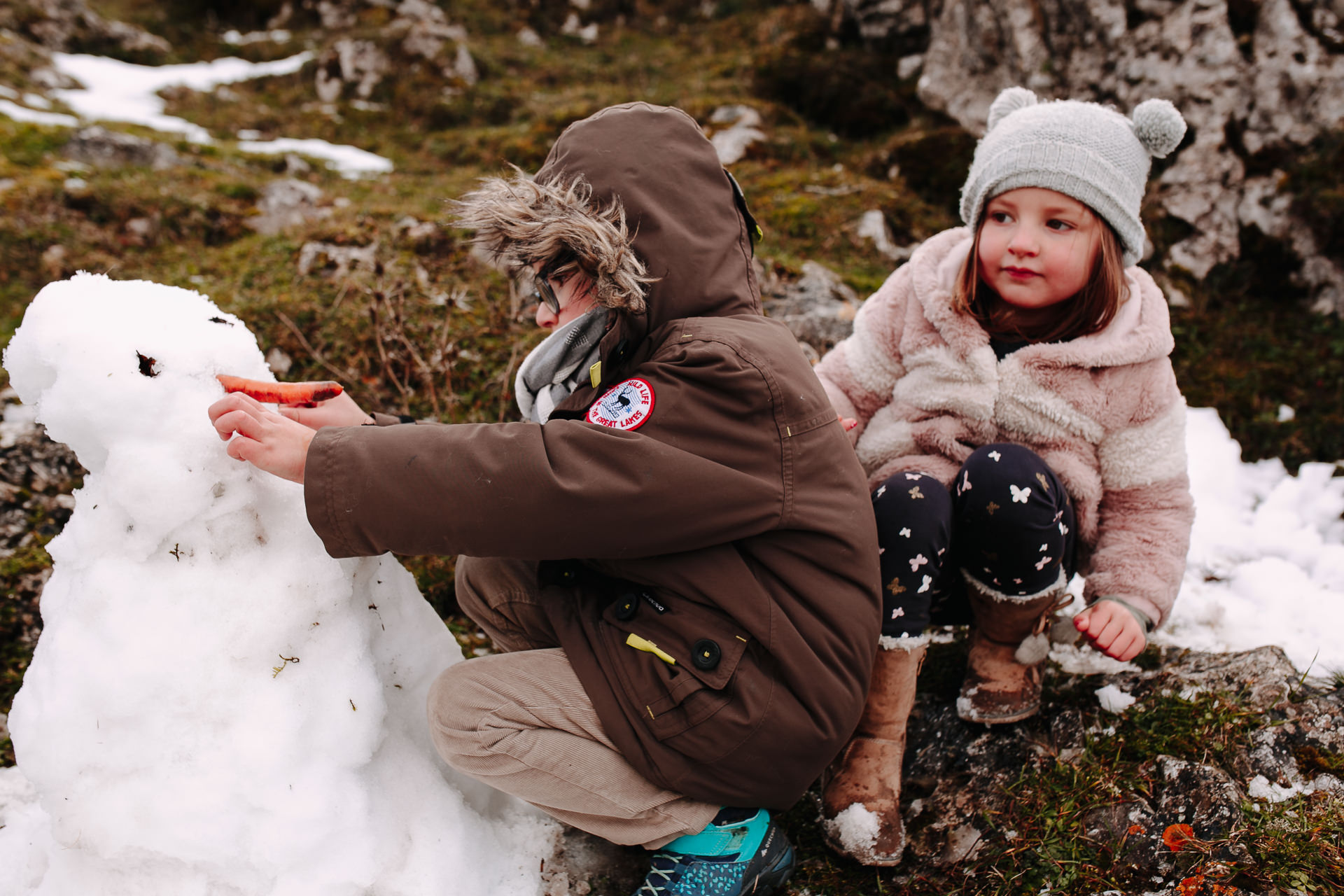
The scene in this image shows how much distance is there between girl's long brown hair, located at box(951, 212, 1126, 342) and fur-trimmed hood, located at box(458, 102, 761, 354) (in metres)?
0.84

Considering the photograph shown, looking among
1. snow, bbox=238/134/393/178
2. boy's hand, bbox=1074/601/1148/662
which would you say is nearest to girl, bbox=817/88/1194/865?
boy's hand, bbox=1074/601/1148/662

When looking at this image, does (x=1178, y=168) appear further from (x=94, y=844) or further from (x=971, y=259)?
(x=94, y=844)

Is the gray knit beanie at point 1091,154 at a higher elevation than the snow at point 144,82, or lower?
higher

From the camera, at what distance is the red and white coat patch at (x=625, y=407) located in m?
1.64

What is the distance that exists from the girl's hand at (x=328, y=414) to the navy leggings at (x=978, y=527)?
56.1 inches

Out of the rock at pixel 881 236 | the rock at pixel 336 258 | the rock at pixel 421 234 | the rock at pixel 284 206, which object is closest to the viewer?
the rock at pixel 336 258

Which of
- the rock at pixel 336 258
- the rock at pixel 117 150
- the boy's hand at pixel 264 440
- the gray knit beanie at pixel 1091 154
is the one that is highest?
the gray knit beanie at pixel 1091 154

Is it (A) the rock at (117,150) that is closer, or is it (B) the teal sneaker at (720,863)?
(B) the teal sneaker at (720,863)

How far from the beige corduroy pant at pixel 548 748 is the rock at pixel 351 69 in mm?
12164

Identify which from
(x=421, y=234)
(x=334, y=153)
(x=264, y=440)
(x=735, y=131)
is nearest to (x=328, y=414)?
(x=264, y=440)

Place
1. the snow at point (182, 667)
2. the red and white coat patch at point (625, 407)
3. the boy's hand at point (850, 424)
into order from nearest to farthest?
the snow at point (182, 667), the red and white coat patch at point (625, 407), the boy's hand at point (850, 424)

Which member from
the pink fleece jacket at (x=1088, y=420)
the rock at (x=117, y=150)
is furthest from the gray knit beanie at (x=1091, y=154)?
the rock at (x=117, y=150)

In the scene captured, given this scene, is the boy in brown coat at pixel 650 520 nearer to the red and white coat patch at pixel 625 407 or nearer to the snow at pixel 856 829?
the red and white coat patch at pixel 625 407

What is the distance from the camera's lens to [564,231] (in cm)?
173
